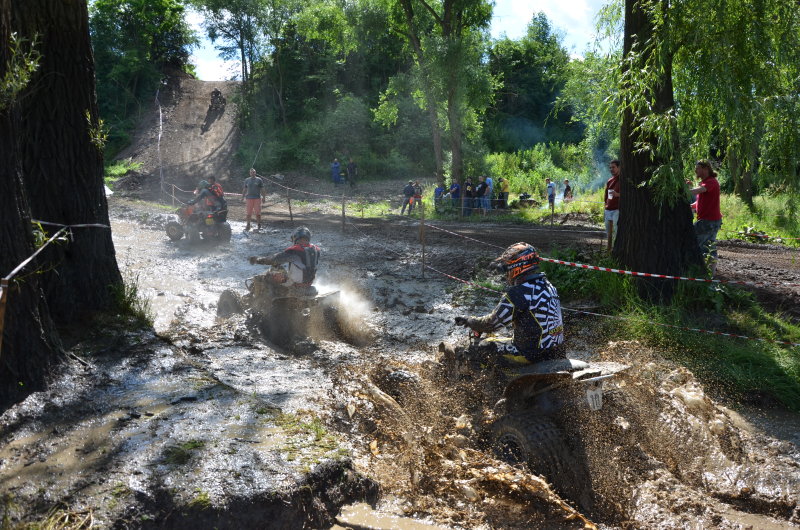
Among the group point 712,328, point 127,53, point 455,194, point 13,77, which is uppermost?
point 127,53

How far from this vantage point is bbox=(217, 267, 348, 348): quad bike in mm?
9141

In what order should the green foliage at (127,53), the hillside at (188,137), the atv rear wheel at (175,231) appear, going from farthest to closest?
the green foliage at (127,53), the hillside at (188,137), the atv rear wheel at (175,231)

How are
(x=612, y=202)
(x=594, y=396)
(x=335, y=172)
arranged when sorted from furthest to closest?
(x=335, y=172) < (x=612, y=202) < (x=594, y=396)

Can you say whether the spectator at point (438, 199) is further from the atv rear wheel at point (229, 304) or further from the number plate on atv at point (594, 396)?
the number plate on atv at point (594, 396)

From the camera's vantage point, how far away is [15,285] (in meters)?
5.16

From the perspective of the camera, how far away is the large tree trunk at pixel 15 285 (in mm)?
5152

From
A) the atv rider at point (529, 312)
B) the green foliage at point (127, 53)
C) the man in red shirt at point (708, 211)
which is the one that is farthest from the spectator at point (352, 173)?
the atv rider at point (529, 312)

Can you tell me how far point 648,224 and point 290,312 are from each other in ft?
18.7

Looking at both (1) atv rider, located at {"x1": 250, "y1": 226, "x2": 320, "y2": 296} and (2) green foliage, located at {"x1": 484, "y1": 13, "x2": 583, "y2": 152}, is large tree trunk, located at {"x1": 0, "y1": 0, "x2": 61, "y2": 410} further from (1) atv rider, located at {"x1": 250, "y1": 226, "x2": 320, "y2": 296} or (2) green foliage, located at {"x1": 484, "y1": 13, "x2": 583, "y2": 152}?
(2) green foliage, located at {"x1": 484, "y1": 13, "x2": 583, "y2": 152}

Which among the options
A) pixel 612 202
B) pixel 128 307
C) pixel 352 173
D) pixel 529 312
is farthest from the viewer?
pixel 352 173

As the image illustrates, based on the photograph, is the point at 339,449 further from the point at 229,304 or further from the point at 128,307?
the point at 229,304

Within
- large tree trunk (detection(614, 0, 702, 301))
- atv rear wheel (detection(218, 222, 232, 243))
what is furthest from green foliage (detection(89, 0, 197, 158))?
large tree trunk (detection(614, 0, 702, 301))

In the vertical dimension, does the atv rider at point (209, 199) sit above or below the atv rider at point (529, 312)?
above

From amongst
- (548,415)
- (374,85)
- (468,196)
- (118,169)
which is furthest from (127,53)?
(548,415)
